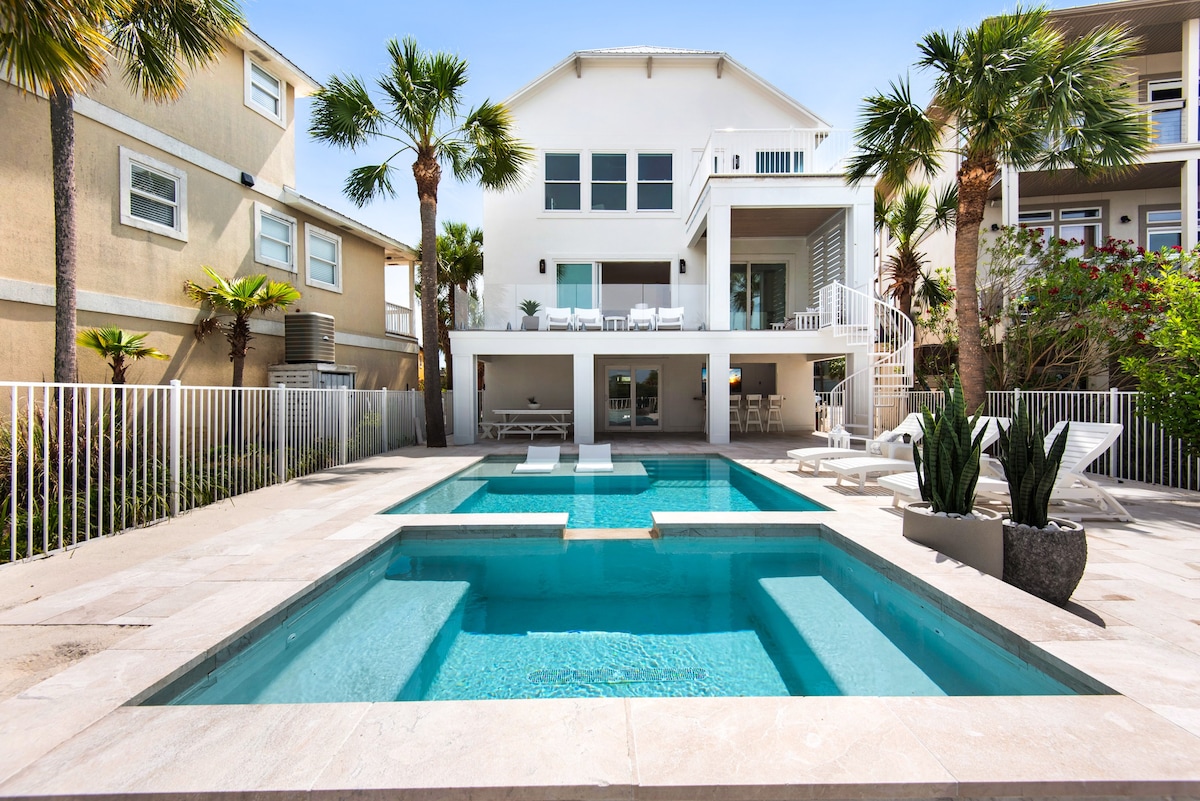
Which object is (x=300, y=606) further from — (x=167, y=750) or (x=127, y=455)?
(x=127, y=455)

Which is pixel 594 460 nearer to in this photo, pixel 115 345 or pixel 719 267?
pixel 719 267

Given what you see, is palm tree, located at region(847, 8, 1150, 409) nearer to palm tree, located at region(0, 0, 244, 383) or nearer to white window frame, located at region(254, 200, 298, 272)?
palm tree, located at region(0, 0, 244, 383)

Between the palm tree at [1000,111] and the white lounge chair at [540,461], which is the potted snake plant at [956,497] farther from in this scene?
the white lounge chair at [540,461]

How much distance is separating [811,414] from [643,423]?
5.48 m

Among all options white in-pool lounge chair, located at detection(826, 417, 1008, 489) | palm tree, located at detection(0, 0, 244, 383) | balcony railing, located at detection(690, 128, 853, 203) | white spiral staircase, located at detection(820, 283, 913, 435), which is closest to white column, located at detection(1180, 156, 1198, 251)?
white spiral staircase, located at detection(820, 283, 913, 435)

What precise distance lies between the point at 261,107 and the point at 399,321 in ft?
23.5

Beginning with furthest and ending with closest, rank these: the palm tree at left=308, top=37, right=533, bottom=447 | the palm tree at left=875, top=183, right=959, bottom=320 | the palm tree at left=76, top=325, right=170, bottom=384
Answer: the palm tree at left=875, top=183, right=959, bottom=320
the palm tree at left=308, top=37, right=533, bottom=447
the palm tree at left=76, top=325, right=170, bottom=384

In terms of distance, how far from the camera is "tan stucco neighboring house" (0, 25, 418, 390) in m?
7.83

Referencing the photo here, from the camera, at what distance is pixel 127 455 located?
5.85 m

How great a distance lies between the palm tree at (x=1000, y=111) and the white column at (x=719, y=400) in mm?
5141

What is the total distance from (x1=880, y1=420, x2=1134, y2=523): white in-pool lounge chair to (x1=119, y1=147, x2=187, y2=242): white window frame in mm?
12072

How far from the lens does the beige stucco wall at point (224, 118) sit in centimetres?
952

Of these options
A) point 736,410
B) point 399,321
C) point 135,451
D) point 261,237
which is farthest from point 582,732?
point 399,321

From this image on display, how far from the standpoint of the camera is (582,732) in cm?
220
